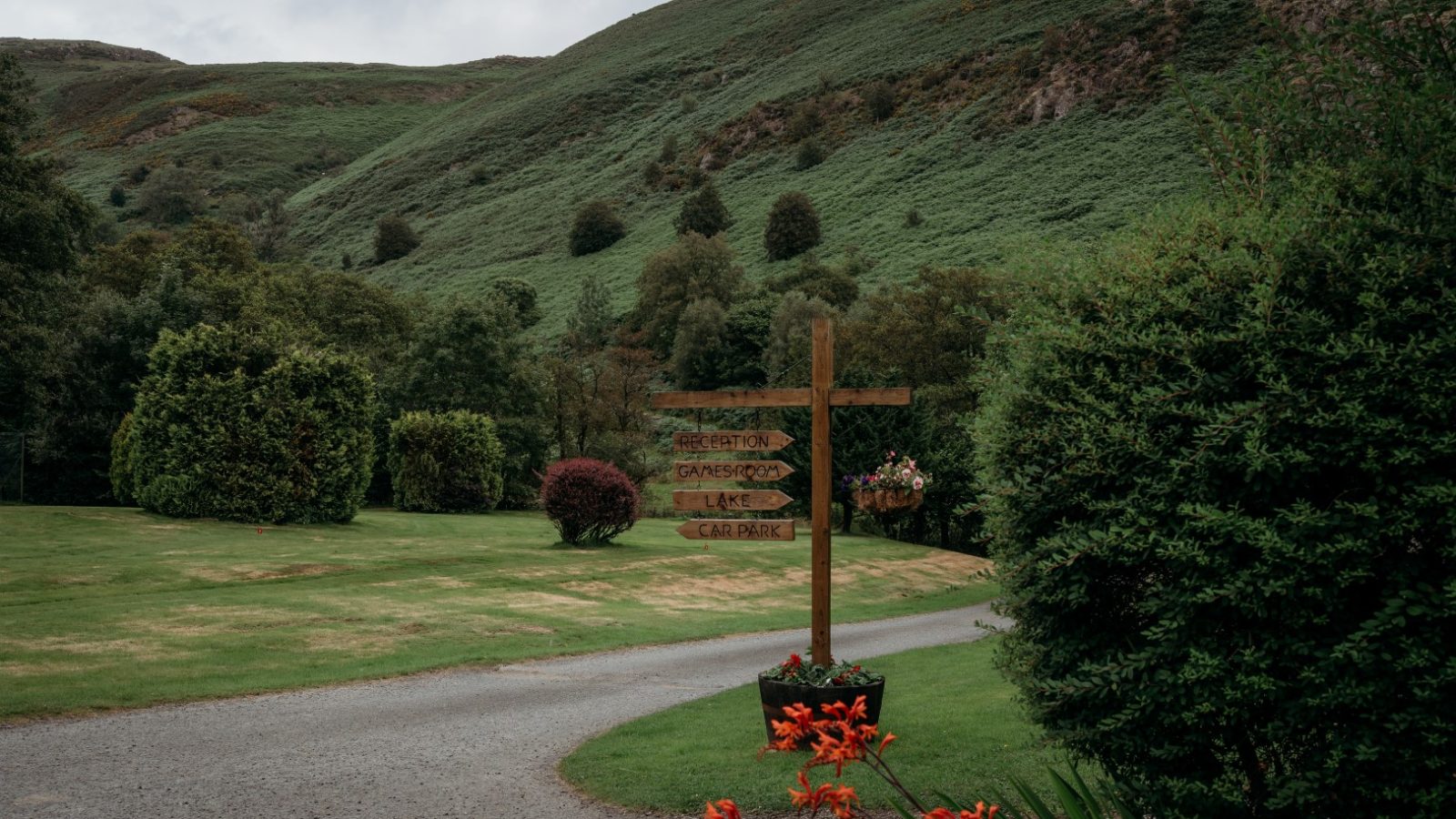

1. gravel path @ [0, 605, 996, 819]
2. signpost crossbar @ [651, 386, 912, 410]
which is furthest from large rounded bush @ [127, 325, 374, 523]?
signpost crossbar @ [651, 386, 912, 410]

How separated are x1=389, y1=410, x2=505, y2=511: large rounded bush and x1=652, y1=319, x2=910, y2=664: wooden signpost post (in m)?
25.1

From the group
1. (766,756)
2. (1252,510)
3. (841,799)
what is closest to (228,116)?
(766,756)

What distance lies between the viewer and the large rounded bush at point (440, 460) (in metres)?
32.8

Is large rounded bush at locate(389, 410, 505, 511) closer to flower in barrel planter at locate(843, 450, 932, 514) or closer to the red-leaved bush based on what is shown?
the red-leaved bush

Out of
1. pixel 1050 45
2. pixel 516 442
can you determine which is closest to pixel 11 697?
pixel 516 442

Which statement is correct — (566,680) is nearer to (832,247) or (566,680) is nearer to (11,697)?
(11,697)

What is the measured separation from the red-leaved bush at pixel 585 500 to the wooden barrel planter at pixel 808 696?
16.1 meters

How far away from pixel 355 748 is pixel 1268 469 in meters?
6.98

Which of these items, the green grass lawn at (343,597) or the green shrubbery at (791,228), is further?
the green shrubbery at (791,228)

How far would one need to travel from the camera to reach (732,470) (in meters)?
8.82

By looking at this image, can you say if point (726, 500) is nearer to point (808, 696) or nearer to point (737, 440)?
point (737, 440)

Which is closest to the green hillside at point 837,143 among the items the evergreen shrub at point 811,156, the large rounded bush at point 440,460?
the evergreen shrub at point 811,156

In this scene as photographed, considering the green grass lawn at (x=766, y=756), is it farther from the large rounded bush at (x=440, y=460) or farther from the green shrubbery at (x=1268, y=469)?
the large rounded bush at (x=440, y=460)

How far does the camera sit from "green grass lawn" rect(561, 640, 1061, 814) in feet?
22.5
